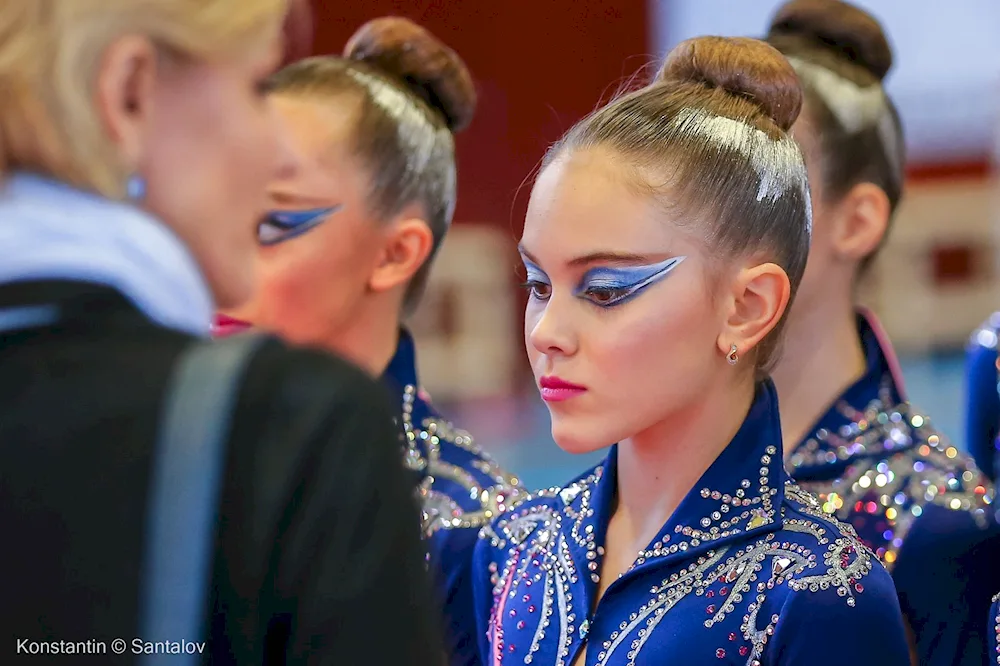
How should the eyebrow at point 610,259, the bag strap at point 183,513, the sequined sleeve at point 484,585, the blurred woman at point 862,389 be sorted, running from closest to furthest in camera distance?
the bag strap at point 183,513, the eyebrow at point 610,259, the sequined sleeve at point 484,585, the blurred woman at point 862,389

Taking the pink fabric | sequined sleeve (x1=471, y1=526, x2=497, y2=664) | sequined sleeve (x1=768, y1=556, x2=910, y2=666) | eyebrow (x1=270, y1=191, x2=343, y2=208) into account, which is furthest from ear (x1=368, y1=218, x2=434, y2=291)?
sequined sleeve (x1=768, y1=556, x2=910, y2=666)

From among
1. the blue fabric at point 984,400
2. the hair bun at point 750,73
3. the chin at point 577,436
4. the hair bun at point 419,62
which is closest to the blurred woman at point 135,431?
the chin at point 577,436

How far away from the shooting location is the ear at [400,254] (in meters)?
1.79

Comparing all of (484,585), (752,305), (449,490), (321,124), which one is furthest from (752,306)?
(321,124)

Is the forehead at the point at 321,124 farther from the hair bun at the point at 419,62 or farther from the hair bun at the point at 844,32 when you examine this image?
the hair bun at the point at 844,32

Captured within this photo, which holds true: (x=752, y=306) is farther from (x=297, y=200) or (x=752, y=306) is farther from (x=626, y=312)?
(x=297, y=200)

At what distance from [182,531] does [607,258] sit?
27.6 inches

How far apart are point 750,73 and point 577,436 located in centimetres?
43

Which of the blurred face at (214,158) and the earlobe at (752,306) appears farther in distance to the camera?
the earlobe at (752,306)

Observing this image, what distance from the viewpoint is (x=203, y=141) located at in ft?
2.62

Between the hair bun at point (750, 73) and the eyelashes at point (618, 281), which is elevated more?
the hair bun at point (750, 73)

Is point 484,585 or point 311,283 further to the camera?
point 311,283

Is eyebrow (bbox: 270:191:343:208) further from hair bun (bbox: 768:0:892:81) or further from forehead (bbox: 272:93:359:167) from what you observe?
hair bun (bbox: 768:0:892:81)

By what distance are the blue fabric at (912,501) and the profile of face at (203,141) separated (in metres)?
1.09
